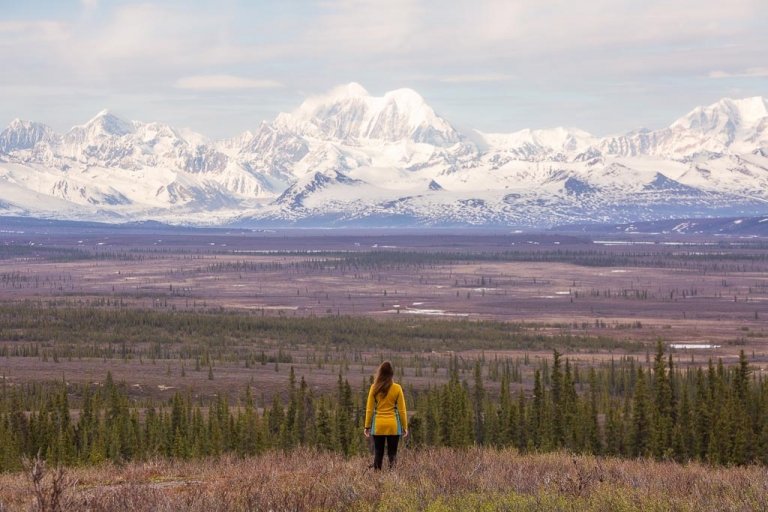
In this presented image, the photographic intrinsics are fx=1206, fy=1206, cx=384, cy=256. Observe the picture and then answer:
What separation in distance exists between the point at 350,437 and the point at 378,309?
111539 mm

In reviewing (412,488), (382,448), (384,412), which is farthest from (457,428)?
(412,488)

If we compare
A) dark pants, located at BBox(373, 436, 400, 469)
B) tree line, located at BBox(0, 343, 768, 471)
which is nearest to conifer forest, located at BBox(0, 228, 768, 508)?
tree line, located at BBox(0, 343, 768, 471)

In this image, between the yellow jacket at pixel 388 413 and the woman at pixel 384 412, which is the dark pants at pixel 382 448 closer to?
the woman at pixel 384 412

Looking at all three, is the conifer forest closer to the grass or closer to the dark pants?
the grass

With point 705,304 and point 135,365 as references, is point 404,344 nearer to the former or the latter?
point 135,365

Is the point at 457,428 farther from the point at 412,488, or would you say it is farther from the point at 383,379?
the point at 412,488

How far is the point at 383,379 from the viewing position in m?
23.3

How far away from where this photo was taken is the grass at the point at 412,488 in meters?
19.0

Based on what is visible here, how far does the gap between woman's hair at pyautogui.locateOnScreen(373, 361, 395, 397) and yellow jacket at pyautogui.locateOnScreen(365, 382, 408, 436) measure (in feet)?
0.28

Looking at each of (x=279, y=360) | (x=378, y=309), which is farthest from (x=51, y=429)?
(x=378, y=309)

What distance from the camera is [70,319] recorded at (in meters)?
144

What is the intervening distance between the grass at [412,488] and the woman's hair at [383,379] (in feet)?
5.11

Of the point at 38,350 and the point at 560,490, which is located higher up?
the point at 560,490

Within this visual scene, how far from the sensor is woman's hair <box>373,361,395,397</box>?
23.2 m
